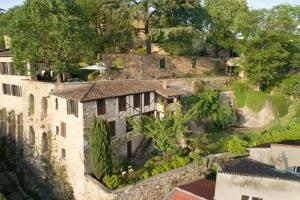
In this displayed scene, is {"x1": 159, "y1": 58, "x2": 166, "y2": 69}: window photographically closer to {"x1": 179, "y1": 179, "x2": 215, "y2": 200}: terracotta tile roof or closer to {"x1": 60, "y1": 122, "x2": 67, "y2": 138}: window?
{"x1": 60, "y1": 122, "x2": 67, "y2": 138}: window

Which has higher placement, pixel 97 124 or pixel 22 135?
pixel 97 124

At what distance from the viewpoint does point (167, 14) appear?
3647 cm

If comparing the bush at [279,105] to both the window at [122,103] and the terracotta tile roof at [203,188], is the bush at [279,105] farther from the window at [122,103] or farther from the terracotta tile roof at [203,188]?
the window at [122,103]

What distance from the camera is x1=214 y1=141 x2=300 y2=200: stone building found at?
58.3 feet

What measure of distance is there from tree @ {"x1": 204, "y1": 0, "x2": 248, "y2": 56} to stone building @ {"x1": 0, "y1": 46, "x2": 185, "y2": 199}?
53.9 feet

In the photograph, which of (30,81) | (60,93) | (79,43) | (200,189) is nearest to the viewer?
(200,189)

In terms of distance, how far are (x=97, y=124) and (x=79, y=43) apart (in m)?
9.91

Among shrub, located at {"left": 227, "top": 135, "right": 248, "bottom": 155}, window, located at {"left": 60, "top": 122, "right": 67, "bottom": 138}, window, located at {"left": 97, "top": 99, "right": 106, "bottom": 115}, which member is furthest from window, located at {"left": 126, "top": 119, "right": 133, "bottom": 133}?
shrub, located at {"left": 227, "top": 135, "right": 248, "bottom": 155}

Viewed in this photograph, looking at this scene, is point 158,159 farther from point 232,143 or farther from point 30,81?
point 30,81

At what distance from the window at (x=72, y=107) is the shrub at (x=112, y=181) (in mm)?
6091

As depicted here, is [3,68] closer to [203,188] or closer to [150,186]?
[150,186]

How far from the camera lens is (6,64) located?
3519 centimetres

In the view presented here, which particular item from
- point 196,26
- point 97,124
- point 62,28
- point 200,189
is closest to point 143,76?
point 196,26

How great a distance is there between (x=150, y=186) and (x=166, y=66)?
20537 millimetres
